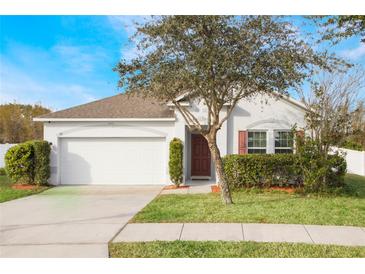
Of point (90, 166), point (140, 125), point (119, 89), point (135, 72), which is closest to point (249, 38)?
point (135, 72)

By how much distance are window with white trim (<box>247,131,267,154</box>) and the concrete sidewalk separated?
22.7ft

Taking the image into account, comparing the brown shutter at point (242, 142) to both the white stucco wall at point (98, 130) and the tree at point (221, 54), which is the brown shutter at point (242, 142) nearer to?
the white stucco wall at point (98, 130)

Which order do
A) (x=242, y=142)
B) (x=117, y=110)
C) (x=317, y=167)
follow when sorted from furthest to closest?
(x=117, y=110)
(x=242, y=142)
(x=317, y=167)

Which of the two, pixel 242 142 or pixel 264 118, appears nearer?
pixel 242 142

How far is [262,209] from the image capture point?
764 cm

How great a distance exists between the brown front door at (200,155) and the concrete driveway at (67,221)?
3.16m

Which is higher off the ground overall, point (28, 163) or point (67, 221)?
point (28, 163)

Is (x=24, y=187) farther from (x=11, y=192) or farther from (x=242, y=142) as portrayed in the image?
(x=242, y=142)

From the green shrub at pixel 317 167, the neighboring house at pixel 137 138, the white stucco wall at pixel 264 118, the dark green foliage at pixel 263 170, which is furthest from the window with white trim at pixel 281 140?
the green shrub at pixel 317 167

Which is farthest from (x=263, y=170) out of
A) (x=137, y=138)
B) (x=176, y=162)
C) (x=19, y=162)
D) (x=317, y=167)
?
(x=19, y=162)

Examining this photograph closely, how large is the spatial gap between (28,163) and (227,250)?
387 inches

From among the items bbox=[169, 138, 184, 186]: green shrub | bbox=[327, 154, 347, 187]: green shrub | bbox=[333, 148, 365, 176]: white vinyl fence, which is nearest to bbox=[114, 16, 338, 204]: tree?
bbox=[327, 154, 347, 187]: green shrub

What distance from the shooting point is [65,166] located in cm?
1313

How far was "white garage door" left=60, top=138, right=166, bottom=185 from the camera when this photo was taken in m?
13.1
